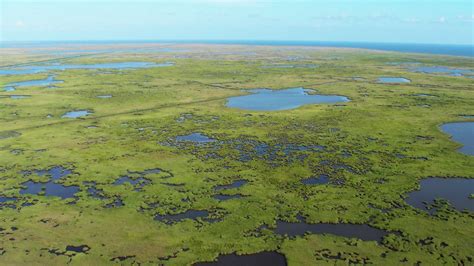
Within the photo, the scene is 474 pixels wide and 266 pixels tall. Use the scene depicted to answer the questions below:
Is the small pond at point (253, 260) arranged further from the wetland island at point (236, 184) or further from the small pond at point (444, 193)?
the small pond at point (444, 193)

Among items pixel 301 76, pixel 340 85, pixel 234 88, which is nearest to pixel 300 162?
pixel 234 88

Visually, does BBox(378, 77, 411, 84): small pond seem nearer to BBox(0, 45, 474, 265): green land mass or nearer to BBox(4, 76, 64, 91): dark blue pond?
BBox(0, 45, 474, 265): green land mass

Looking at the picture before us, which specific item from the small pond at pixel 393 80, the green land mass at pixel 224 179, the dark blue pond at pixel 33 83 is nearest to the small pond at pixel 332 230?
the green land mass at pixel 224 179

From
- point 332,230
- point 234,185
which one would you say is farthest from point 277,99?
point 332,230

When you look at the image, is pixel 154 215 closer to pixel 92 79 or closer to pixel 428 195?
pixel 428 195

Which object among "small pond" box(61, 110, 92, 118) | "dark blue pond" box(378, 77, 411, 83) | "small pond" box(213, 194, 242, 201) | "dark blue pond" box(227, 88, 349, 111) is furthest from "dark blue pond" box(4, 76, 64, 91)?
"dark blue pond" box(378, 77, 411, 83)

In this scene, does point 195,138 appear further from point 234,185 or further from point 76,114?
point 76,114
